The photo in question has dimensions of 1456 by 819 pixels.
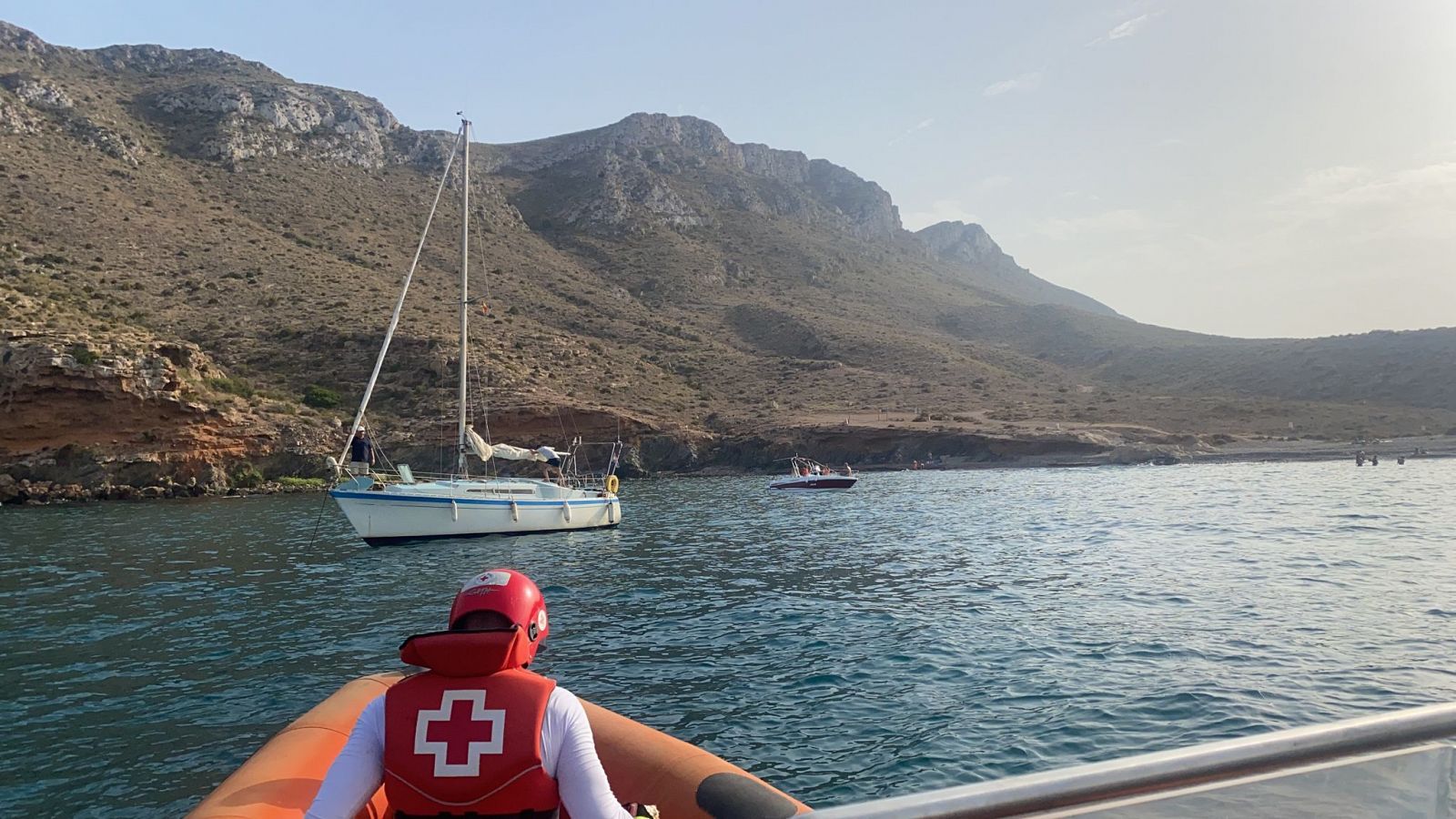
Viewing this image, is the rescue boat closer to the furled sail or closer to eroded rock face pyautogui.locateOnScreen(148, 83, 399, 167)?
the furled sail

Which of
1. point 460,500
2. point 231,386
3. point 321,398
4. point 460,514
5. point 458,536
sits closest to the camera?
point 460,500

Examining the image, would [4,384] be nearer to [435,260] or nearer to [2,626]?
[2,626]

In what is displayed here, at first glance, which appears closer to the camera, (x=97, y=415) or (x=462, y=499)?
(x=462, y=499)

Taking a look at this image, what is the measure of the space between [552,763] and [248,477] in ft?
143

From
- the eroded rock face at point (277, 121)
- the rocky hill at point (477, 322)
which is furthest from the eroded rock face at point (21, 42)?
the eroded rock face at point (277, 121)

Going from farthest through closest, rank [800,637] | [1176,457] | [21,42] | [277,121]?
[277,121]
[21,42]
[1176,457]
[800,637]

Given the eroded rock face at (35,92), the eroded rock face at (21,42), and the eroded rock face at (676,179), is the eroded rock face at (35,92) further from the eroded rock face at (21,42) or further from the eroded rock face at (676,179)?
the eroded rock face at (676,179)

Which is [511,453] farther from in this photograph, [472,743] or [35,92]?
[35,92]

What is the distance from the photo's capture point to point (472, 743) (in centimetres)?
306

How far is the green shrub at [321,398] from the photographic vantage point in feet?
152

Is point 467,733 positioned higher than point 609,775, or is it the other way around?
point 467,733

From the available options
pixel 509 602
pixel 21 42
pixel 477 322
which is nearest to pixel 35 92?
pixel 21 42

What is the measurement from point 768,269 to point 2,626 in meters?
99.0

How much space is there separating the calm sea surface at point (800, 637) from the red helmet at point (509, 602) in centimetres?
428
